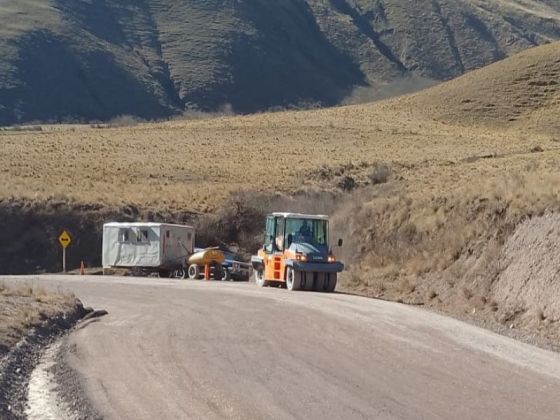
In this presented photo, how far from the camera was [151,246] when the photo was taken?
46.8m

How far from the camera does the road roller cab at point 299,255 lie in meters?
31.0

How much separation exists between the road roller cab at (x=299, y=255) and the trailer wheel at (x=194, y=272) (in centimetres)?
1142

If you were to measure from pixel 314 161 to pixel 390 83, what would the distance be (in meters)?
122

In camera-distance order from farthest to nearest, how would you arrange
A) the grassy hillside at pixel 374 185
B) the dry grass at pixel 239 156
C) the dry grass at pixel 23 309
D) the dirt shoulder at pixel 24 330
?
the dry grass at pixel 239 156, the grassy hillside at pixel 374 185, the dry grass at pixel 23 309, the dirt shoulder at pixel 24 330

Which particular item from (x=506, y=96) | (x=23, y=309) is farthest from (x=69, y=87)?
(x=23, y=309)

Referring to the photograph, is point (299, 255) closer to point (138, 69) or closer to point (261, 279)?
point (261, 279)

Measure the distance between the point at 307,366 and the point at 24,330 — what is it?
18.6 ft

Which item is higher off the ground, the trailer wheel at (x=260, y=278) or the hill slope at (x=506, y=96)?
the hill slope at (x=506, y=96)

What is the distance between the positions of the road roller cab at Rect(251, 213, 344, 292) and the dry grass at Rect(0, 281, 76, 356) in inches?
348

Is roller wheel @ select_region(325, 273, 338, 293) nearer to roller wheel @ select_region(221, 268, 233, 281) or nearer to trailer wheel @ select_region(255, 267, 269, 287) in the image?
trailer wheel @ select_region(255, 267, 269, 287)

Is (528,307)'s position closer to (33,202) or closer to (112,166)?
(33,202)

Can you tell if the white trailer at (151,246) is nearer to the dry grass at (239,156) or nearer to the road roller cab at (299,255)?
the dry grass at (239,156)

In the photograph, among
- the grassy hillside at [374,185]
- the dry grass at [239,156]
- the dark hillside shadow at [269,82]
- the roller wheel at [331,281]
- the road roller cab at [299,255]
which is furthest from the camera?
the dark hillside shadow at [269,82]

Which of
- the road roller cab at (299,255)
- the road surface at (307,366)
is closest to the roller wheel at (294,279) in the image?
the road roller cab at (299,255)
